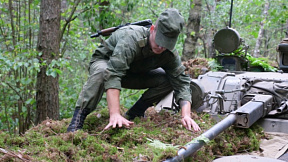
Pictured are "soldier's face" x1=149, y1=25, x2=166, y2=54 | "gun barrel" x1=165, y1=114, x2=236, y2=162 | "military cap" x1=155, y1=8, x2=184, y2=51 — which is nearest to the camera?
"gun barrel" x1=165, y1=114, x2=236, y2=162

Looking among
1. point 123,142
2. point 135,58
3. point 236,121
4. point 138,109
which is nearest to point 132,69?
point 135,58

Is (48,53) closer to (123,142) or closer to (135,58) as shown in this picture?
(135,58)

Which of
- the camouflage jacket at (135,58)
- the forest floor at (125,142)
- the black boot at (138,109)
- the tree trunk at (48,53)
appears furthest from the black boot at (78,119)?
the tree trunk at (48,53)

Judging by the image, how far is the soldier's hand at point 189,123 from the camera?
12.0ft

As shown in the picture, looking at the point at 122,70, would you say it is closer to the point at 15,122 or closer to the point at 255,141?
the point at 255,141

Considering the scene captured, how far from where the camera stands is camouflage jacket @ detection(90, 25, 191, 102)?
3.56 metres

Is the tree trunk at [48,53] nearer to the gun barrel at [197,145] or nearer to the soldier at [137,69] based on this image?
the soldier at [137,69]

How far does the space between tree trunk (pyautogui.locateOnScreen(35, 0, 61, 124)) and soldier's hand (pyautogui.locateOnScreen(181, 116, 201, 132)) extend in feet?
10.3

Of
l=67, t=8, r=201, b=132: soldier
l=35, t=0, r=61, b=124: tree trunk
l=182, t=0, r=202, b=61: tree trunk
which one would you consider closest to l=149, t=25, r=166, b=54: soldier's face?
l=67, t=8, r=201, b=132: soldier

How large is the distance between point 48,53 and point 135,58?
2678mm

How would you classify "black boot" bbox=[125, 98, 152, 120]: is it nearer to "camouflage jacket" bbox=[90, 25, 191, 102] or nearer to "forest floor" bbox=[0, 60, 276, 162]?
"forest floor" bbox=[0, 60, 276, 162]

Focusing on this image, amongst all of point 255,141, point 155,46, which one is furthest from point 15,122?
point 255,141

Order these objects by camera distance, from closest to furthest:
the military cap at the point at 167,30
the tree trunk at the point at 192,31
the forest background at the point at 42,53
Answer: the military cap at the point at 167,30 < the forest background at the point at 42,53 < the tree trunk at the point at 192,31

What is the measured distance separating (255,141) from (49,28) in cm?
395
